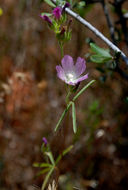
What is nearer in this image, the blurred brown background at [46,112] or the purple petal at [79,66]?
the purple petal at [79,66]

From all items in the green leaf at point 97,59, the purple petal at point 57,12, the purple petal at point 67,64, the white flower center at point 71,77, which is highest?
the purple petal at point 57,12

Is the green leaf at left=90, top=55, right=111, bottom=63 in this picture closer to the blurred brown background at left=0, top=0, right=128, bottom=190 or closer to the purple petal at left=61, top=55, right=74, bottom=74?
the purple petal at left=61, top=55, right=74, bottom=74

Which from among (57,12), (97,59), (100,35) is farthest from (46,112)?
(57,12)

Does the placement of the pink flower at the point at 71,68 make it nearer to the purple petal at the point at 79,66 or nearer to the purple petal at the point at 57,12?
the purple petal at the point at 79,66

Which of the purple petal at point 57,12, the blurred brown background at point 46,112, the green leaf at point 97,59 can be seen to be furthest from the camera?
the blurred brown background at point 46,112

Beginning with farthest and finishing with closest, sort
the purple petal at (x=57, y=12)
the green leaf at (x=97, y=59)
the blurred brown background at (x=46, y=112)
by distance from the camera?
the blurred brown background at (x=46, y=112) < the green leaf at (x=97, y=59) < the purple petal at (x=57, y=12)

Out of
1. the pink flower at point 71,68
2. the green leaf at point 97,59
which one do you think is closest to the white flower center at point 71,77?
the pink flower at point 71,68

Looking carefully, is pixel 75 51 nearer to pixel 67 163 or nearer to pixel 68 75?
pixel 67 163

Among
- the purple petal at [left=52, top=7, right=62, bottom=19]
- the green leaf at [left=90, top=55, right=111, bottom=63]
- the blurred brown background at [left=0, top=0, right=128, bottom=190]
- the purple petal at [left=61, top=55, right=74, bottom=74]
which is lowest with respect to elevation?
the blurred brown background at [left=0, top=0, right=128, bottom=190]

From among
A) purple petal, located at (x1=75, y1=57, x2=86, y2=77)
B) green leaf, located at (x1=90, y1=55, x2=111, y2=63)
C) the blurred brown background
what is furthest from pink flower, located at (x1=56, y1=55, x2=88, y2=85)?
the blurred brown background

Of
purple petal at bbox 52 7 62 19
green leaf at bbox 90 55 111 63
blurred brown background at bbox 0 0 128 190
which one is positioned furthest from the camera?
blurred brown background at bbox 0 0 128 190

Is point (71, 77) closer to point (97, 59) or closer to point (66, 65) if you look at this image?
point (66, 65)
